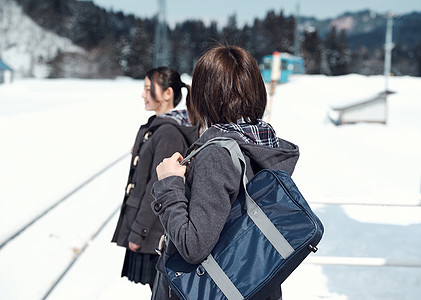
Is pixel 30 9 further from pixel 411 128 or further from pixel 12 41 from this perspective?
pixel 411 128

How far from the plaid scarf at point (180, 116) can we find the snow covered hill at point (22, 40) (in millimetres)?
93215

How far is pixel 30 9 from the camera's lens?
103m

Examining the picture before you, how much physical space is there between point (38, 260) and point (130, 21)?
4203 inches

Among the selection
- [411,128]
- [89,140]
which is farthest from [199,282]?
[411,128]

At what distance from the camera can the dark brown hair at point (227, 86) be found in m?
1.58

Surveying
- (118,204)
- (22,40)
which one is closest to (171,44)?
(22,40)

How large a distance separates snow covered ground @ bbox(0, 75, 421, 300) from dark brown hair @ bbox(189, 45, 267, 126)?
1.26 metres

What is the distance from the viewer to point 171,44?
85.0 m

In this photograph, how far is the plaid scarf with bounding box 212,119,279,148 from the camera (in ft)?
5.14

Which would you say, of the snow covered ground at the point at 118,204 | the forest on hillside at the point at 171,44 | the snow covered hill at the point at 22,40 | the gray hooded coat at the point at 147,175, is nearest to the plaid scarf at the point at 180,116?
the gray hooded coat at the point at 147,175

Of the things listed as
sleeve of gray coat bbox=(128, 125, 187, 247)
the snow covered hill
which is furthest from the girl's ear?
the snow covered hill

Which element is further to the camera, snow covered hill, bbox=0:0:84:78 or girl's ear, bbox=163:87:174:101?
snow covered hill, bbox=0:0:84:78

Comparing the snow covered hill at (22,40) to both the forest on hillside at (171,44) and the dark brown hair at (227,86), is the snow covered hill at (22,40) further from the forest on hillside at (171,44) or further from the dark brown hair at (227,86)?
the dark brown hair at (227,86)

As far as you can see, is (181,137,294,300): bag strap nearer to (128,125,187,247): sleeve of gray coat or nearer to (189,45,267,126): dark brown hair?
(189,45,267,126): dark brown hair
